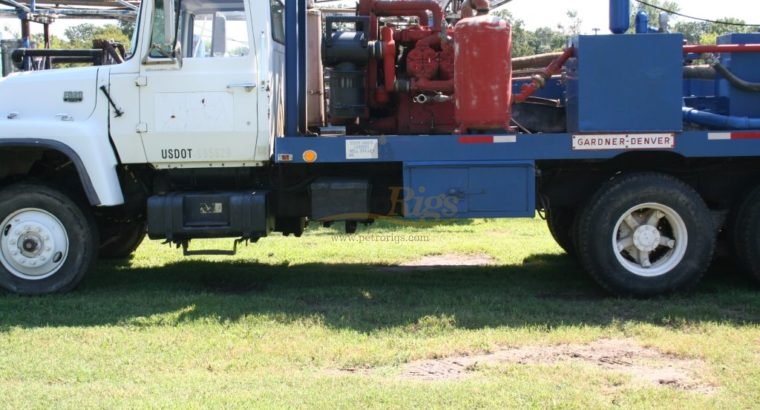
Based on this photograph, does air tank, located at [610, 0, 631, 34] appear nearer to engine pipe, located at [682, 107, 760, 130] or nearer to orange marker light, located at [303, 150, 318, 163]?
engine pipe, located at [682, 107, 760, 130]

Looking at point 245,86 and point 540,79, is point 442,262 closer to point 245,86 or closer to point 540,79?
point 540,79

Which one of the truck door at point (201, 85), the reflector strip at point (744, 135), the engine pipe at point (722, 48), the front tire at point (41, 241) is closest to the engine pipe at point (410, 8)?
the truck door at point (201, 85)

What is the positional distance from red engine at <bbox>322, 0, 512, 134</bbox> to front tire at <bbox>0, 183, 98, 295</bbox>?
254cm

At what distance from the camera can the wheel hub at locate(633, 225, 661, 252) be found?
6.98 metres

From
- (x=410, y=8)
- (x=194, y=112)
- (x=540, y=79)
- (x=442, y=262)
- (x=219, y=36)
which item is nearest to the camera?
(x=194, y=112)

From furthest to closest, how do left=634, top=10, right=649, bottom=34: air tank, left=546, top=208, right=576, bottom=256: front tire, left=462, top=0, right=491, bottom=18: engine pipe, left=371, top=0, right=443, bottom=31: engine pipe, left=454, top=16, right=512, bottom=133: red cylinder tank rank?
left=546, top=208, right=576, bottom=256: front tire < left=371, top=0, right=443, bottom=31: engine pipe < left=462, top=0, right=491, bottom=18: engine pipe < left=634, top=10, right=649, bottom=34: air tank < left=454, top=16, right=512, bottom=133: red cylinder tank

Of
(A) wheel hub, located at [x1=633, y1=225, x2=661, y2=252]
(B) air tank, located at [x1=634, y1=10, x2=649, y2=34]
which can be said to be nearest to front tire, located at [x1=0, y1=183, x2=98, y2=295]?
(A) wheel hub, located at [x1=633, y1=225, x2=661, y2=252]

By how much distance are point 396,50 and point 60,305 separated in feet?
12.2

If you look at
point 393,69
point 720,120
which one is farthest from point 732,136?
point 393,69

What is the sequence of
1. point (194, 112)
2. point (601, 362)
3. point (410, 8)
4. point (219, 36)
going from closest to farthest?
point (601, 362) < point (194, 112) < point (219, 36) < point (410, 8)

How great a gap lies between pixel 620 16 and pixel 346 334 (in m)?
3.54

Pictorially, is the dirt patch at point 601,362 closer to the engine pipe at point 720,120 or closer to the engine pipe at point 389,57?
the engine pipe at point 720,120

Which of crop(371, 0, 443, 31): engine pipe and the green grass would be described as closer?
the green grass

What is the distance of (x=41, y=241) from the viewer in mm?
7035
